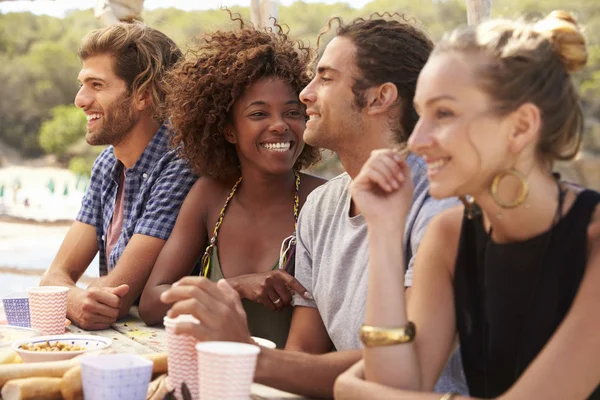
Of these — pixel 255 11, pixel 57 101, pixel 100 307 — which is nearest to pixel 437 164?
pixel 100 307

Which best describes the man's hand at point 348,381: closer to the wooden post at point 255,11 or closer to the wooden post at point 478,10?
the wooden post at point 478,10

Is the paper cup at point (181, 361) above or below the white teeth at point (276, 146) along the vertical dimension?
below

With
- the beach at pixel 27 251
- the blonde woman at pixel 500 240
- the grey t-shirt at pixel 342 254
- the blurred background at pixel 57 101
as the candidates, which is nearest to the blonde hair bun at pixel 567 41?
the blonde woman at pixel 500 240

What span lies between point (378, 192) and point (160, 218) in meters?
1.39

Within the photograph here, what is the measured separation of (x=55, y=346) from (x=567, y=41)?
1.44 m

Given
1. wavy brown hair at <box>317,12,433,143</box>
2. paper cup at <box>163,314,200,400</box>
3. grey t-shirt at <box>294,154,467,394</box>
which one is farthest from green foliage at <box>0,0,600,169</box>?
paper cup at <box>163,314,200,400</box>

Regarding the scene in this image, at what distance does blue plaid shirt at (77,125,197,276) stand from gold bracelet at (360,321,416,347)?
148cm

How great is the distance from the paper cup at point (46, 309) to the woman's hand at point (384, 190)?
1.07m

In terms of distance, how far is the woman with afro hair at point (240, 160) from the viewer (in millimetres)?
2945

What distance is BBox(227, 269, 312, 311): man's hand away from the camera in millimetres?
2549

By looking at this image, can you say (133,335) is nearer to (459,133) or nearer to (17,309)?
(17,309)

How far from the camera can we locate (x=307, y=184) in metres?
3.11

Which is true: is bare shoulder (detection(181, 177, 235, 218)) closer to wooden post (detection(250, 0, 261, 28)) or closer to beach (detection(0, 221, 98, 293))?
wooden post (detection(250, 0, 261, 28))

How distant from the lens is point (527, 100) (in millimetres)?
1622
